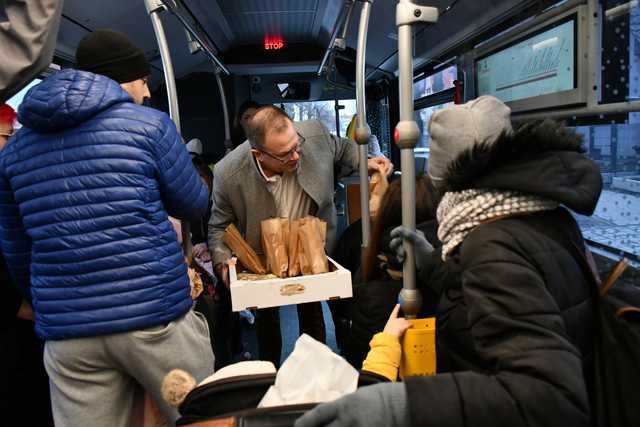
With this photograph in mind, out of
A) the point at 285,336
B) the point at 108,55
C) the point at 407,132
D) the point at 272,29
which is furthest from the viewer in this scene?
the point at 272,29

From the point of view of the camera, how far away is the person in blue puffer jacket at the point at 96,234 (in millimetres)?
1459

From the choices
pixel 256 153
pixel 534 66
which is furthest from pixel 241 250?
pixel 534 66

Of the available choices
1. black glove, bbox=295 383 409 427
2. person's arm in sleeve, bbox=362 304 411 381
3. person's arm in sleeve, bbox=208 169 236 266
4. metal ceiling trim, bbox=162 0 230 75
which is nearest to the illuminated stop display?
metal ceiling trim, bbox=162 0 230 75

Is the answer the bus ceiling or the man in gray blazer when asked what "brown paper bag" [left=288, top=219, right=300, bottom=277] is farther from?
the bus ceiling

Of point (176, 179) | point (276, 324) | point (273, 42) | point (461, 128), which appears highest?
point (273, 42)

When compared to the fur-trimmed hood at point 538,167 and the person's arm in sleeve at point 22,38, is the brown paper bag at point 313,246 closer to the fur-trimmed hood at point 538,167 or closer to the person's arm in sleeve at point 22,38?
the fur-trimmed hood at point 538,167

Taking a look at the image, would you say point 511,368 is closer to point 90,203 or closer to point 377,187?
point 90,203

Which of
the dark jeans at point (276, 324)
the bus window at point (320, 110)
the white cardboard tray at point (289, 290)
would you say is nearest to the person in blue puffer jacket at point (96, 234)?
the white cardboard tray at point (289, 290)

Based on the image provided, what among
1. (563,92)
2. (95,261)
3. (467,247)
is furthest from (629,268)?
(95,261)

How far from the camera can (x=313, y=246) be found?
206 centimetres

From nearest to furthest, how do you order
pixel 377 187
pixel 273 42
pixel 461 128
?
pixel 461 128
pixel 377 187
pixel 273 42

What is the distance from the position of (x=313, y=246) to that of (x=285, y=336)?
78.8 inches

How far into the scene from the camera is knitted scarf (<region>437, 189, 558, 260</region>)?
1.01 m

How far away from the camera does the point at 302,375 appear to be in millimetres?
996
